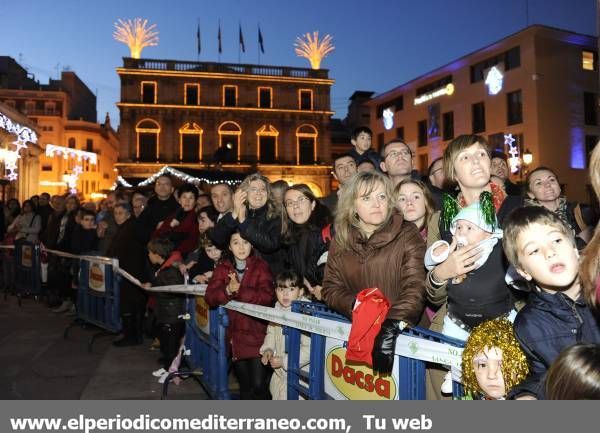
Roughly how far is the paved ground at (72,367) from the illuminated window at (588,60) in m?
30.5

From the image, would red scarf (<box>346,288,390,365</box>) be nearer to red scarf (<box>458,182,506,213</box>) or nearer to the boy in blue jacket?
the boy in blue jacket

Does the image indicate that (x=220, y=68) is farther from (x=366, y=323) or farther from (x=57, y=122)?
(x=366, y=323)

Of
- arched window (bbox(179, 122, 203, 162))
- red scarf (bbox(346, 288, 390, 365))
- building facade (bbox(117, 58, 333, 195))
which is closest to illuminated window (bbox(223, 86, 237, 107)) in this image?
building facade (bbox(117, 58, 333, 195))

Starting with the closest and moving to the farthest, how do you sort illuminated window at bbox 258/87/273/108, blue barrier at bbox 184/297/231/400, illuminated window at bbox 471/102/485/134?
blue barrier at bbox 184/297/231/400 → illuminated window at bbox 471/102/485/134 → illuminated window at bbox 258/87/273/108

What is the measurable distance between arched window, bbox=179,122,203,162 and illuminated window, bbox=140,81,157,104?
362 centimetres

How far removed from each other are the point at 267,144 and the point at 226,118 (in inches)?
176

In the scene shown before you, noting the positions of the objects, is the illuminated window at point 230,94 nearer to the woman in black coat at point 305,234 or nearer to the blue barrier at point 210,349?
the blue barrier at point 210,349

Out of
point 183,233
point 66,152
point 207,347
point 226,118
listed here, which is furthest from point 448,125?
point 207,347

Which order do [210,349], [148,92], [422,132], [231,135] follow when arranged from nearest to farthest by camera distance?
1. [210,349]
2. [422,132]
3. [148,92]
4. [231,135]

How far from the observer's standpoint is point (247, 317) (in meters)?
4.33

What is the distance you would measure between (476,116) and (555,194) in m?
28.6

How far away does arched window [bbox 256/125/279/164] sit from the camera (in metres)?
43.6
